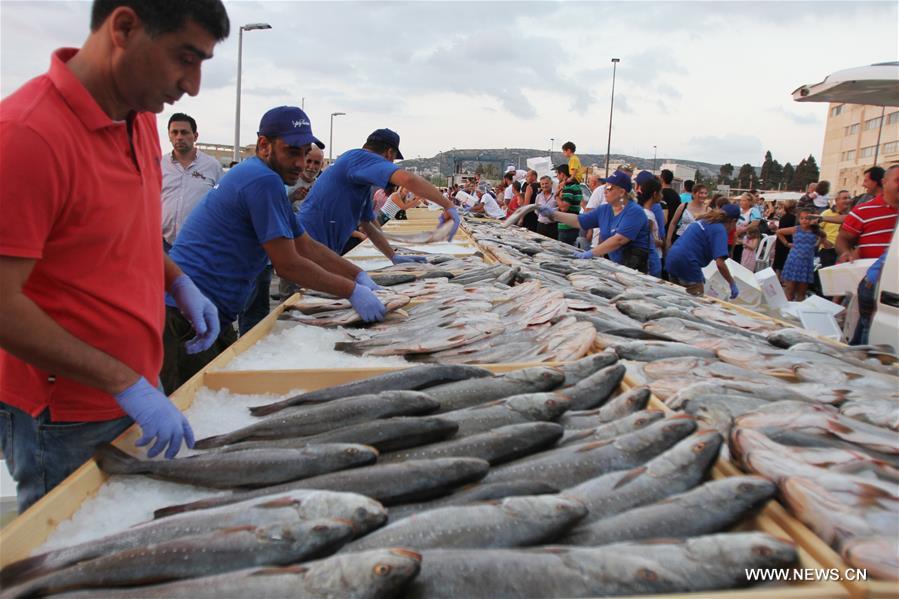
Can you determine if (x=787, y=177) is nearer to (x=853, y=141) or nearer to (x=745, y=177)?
(x=745, y=177)

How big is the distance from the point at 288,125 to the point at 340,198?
7.23ft

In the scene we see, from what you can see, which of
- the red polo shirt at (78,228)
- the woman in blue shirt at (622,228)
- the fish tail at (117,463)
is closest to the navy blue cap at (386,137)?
the woman in blue shirt at (622,228)

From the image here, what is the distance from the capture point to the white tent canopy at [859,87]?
5.24 meters

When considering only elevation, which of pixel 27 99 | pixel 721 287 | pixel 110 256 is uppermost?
pixel 27 99

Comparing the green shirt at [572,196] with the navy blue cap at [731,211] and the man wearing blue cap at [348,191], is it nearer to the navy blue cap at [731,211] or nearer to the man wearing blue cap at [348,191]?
the navy blue cap at [731,211]

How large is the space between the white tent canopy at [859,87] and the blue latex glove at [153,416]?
Answer: 239 inches

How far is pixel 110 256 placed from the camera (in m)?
1.98

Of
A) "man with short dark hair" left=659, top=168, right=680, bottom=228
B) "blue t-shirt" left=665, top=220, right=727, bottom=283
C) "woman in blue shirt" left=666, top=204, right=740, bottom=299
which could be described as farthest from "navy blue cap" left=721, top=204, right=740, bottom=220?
"man with short dark hair" left=659, top=168, right=680, bottom=228

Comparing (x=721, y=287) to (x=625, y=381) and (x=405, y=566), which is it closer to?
(x=625, y=381)

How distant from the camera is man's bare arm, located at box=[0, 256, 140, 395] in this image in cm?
164

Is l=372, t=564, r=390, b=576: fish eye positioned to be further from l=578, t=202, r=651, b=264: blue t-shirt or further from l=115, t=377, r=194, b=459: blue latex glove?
l=578, t=202, r=651, b=264: blue t-shirt

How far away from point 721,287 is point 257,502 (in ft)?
30.2

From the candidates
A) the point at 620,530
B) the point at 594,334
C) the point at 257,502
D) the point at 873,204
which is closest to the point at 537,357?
the point at 594,334

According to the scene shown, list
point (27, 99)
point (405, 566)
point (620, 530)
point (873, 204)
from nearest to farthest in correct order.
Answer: point (405, 566), point (620, 530), point (27, 99), point (873, 204)
